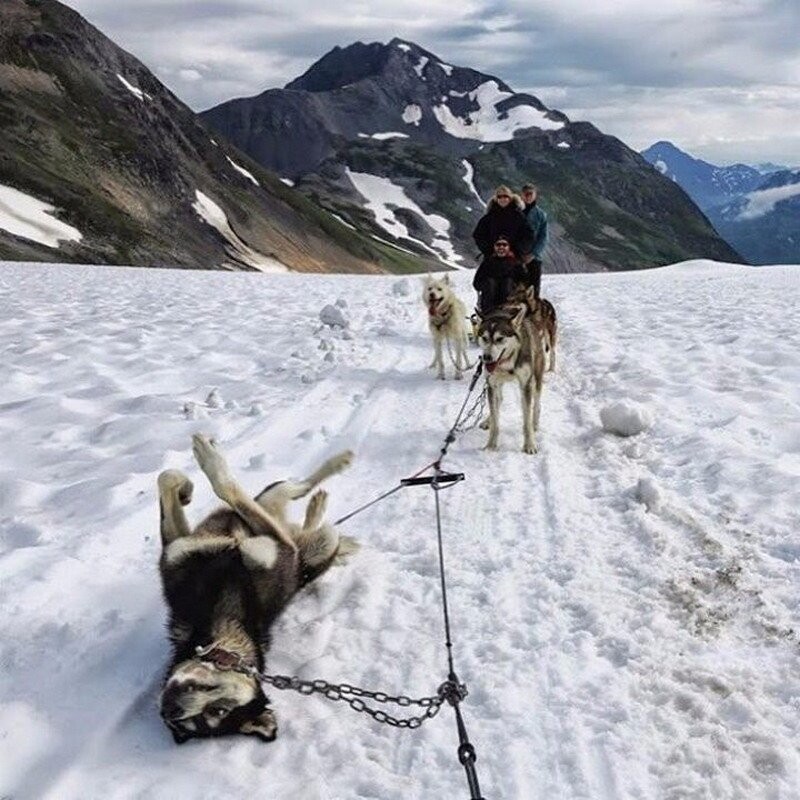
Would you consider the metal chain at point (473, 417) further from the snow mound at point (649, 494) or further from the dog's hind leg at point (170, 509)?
the dog's hind leg at point (170, 509)

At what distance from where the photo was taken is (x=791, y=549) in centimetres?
527

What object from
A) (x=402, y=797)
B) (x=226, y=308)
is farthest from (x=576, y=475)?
(x=226, y=308)

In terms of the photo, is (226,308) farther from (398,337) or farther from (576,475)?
(576,475)

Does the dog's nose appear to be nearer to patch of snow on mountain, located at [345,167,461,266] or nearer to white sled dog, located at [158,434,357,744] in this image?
white sled dog, located at [158,434,357,744]

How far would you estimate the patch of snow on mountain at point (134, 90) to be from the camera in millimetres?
99044

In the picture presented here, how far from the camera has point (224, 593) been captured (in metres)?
3.97

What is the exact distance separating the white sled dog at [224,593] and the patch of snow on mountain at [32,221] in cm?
5602

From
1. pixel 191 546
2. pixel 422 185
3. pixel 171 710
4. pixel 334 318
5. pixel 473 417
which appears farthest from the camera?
pixel 422 185

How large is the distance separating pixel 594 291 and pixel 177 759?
74.9 feet

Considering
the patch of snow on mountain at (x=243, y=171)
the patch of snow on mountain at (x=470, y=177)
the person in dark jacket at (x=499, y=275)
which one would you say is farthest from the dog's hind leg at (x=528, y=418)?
the patch of snow on mountain at (x=470, y=177)

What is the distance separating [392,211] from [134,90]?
61573mm

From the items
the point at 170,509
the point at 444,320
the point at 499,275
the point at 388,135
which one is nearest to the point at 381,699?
the point at 170,509

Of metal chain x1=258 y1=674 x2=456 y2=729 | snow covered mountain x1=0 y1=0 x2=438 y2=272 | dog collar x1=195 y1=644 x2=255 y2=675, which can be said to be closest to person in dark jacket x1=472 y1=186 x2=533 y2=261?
metal chain x1=258 y1=674 x2=456 y2=729

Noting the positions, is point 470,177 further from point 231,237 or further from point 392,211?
point 231,237
